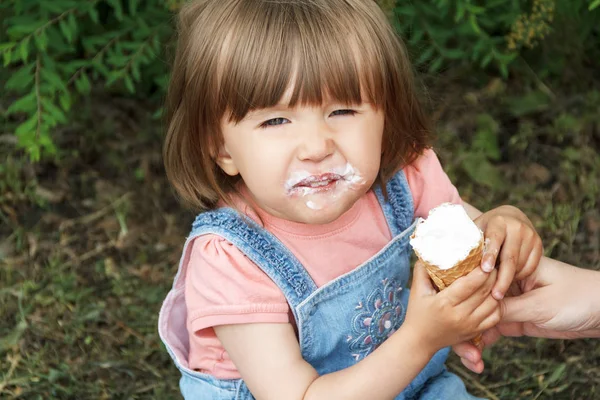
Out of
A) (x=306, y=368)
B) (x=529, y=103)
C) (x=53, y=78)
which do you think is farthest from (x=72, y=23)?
(x=529, y=103)

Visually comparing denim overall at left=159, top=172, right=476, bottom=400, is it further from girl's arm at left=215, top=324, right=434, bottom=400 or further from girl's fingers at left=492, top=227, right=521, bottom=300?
girl's fingers at left=492, top=227, right=521, bottom=300

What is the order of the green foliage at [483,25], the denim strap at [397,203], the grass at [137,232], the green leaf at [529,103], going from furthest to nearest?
the green leaf at [529,103] < the green foliage at [483,25] < the grass at [137,232] < the denim strap at [397,203]

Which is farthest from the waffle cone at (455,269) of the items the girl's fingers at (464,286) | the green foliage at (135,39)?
the green foliage at (135,39)

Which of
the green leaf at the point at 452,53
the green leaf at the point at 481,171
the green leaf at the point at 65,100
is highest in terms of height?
the green leaf at the point at 452,53

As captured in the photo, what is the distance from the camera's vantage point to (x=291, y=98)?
1896mm

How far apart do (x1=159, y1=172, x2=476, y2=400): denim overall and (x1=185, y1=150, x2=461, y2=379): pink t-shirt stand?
2 cm

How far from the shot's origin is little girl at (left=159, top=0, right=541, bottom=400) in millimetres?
1926

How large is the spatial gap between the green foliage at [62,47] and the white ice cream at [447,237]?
1572 mm

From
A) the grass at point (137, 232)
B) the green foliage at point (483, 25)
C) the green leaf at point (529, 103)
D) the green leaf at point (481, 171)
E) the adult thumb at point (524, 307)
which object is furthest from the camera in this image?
the green leaf at point (529, 103)

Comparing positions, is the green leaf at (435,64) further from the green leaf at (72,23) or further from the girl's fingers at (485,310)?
the girl's fingers at (485,310)

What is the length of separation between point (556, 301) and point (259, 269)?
0.75 meters

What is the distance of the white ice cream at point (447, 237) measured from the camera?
1812mm

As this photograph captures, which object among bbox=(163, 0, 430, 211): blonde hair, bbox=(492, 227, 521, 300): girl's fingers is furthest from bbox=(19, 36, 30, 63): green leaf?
bbox=(492, 227, 521, 300): girl's fingers

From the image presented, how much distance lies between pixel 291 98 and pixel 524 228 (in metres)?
0.66
